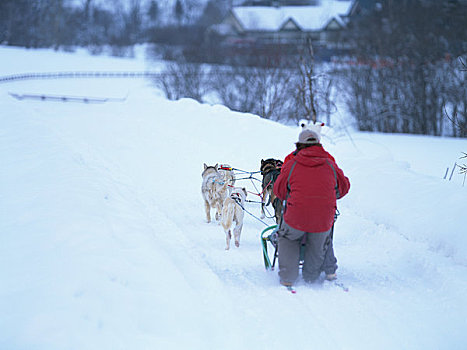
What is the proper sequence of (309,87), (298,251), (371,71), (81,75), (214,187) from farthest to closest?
(81,75) → (371,71) → (309,87) → (214,187) → (298,251)

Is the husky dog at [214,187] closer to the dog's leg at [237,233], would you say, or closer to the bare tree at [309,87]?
the dog's leg at [237,233]

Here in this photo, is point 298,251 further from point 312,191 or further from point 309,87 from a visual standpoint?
point 309,87

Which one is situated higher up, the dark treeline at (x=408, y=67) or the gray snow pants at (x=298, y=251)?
the dark treeline at (x=408, y=67)

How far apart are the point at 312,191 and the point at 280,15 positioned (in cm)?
5321

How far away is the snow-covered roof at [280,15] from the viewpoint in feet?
168

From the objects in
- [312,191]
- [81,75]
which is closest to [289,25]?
[81,75]

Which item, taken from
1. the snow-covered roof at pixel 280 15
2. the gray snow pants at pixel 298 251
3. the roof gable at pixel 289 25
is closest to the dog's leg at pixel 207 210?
the gray snow pants at pixel 298 251

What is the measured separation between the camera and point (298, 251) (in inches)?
209

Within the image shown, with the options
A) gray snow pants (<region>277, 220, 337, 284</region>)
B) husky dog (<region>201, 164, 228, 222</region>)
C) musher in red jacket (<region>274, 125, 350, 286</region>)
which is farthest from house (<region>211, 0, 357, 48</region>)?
gray snow pants (<region>277, 220, 337, 284</region>)

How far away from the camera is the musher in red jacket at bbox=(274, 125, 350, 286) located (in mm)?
5027

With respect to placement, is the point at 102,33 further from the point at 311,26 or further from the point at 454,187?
the point at 454,187

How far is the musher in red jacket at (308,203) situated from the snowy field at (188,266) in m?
0.37

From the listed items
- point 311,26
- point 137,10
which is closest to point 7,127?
point 311,26

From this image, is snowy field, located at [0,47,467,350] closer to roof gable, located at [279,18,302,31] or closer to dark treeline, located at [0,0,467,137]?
dark treeline, located at [0,0,467,137]
